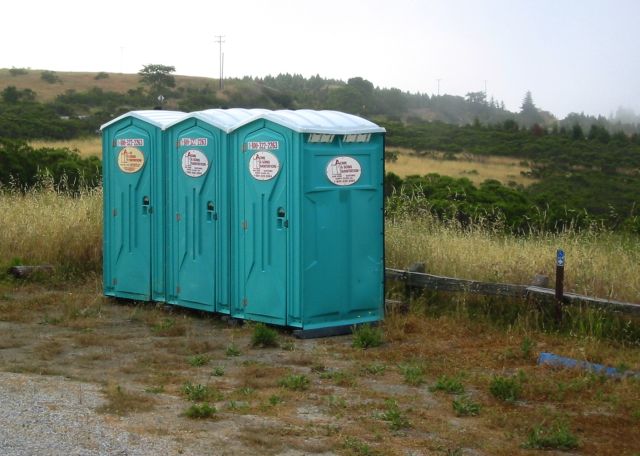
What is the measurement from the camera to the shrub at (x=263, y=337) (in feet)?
28.9

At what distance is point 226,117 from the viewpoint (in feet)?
33.0

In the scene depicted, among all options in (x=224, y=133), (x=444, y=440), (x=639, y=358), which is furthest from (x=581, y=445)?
(x=224, y=133)

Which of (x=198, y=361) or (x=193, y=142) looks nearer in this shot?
(x=198, y=361)

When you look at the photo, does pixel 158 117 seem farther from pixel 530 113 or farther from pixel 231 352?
pixel 530 113

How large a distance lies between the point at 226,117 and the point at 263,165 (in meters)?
0.94

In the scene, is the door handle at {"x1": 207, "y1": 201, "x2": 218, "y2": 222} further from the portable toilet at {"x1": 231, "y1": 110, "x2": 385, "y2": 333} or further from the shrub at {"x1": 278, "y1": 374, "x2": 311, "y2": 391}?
the shrub at {"x1": 278, "y1": 374, "x2": 311, "y2": 391}

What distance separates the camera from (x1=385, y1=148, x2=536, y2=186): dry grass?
126ft

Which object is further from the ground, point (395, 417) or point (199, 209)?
point (199, 209)

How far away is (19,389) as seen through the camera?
672 cm

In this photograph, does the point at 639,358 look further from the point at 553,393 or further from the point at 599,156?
the point at 599,156

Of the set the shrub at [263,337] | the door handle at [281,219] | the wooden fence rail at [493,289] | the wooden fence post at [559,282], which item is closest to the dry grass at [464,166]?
the wooden fence rail at [493,289]

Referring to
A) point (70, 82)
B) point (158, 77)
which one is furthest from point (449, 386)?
point (70, 82)

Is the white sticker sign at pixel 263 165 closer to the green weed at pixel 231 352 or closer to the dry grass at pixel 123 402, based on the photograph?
the green weed at pixel 231 352

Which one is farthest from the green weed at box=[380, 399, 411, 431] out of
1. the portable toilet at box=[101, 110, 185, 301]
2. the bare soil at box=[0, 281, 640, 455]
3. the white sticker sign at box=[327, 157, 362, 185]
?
the portable toilet at box=[101, 110, 185, 301]
